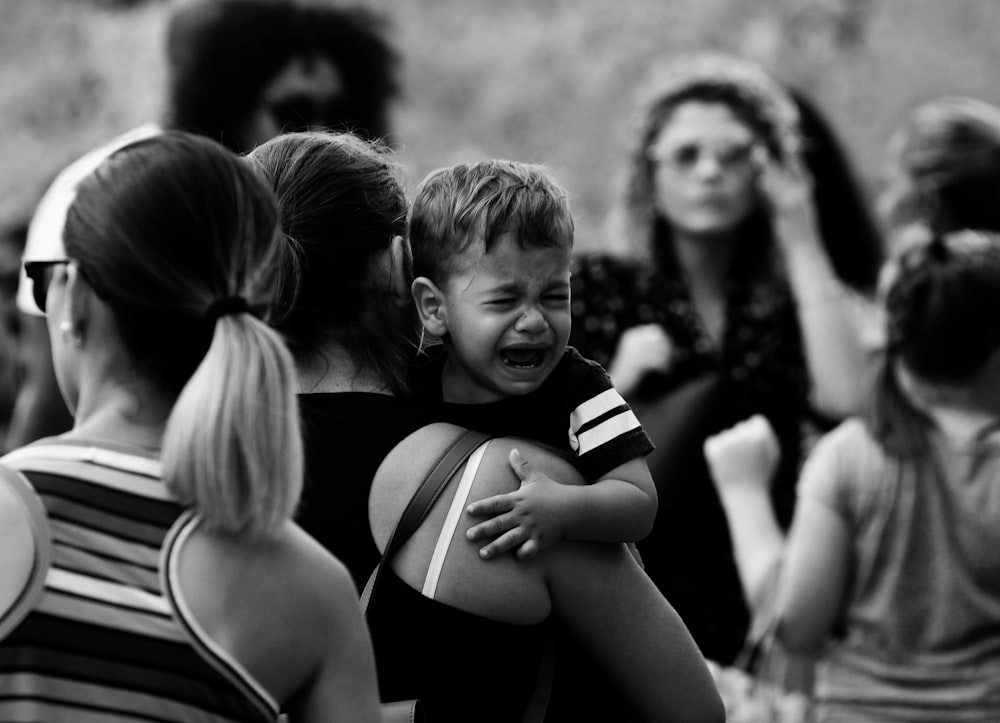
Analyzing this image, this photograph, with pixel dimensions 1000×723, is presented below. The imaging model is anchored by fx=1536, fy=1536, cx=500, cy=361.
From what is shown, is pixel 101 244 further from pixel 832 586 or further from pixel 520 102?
pixel 520 102

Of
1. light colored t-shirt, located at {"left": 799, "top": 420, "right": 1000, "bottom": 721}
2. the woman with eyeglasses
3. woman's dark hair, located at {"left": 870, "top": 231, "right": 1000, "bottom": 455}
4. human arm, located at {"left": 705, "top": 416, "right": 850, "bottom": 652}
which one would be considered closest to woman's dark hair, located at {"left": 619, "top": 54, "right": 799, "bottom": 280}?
the woman with eyeglasses

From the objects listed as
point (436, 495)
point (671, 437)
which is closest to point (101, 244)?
point (436, 495)

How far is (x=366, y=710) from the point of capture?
1622mm

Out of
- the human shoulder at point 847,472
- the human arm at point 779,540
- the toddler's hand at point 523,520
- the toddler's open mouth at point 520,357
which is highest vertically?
the toddler's open mouth at point 520,357

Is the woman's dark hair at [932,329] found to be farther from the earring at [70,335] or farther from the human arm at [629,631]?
the earring at [70,335]

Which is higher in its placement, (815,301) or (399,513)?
(399,513)

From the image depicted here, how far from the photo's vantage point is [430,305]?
200cm

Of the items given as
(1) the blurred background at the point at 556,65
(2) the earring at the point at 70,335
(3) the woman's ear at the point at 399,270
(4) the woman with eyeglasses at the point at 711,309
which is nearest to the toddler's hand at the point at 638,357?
(4) the woman with eyeglasses at the point at 711,309

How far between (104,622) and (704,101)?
10.8 feet

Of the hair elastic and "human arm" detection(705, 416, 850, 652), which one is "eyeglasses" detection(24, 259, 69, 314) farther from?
"human arm" detection(705, 416, 850, 652)

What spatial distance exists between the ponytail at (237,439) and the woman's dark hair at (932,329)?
211 cm

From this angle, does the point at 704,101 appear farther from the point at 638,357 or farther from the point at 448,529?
the point at 448,529

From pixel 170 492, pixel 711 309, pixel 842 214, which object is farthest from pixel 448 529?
pixel 842 214

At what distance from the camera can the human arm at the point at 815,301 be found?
4.14m
